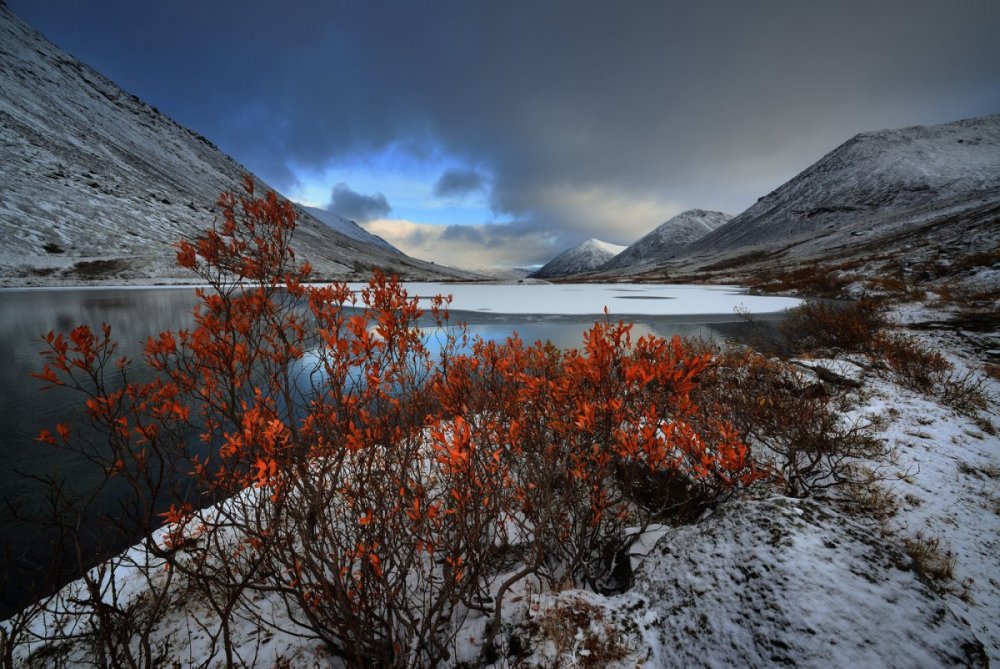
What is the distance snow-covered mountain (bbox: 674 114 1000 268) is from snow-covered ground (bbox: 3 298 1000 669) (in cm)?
7457

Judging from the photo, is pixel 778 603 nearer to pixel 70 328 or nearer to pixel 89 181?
pixel 70 328

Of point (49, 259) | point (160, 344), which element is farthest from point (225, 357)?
point (49, 259)

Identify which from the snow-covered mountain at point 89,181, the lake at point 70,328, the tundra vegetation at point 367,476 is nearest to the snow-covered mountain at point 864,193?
the lake at point 70,328

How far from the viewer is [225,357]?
10.00 feet

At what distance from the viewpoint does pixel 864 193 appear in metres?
99.2

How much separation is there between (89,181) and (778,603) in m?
95.9

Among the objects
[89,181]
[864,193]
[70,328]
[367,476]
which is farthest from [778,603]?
[864,193]

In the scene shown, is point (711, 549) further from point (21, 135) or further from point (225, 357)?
point (21, 135)

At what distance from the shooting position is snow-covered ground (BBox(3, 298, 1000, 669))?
6.19 feet

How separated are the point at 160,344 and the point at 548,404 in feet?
13.3

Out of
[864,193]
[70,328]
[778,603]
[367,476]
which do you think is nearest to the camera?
[778,603]

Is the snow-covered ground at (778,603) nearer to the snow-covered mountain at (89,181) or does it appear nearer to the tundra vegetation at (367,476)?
the tundra vegetation at (367,476)

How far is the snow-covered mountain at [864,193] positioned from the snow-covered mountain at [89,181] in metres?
97.2

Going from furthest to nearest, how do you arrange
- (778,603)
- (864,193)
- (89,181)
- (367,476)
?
(864,193) → (89,181) → (367,476) → (778,603)
